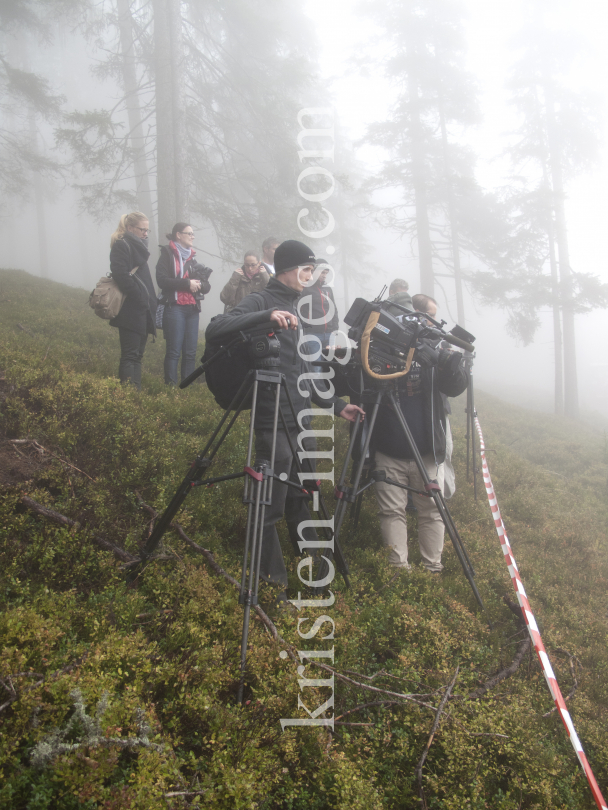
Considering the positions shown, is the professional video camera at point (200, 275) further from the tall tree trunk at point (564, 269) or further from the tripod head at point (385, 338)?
the tall tree trunk at point (564, 269)

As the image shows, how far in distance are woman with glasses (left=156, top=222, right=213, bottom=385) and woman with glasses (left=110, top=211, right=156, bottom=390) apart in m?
0.43

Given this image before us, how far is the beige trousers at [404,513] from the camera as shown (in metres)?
4.35

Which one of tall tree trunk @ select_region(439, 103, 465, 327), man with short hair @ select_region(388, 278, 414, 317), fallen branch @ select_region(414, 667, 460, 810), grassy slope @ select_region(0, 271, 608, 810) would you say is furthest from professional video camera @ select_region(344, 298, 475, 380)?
tall tree trunk @ select_region(439, 103, 465, 327)

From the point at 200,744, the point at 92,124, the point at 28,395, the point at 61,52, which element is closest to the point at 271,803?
the point at 200,744

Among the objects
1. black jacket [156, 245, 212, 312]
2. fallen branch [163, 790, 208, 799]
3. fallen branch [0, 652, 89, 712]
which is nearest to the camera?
fallen branch [163, 790, 208, 799]

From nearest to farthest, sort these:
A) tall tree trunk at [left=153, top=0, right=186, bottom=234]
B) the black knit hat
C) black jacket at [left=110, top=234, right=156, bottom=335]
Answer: the black knit hat < black jacket at [left=110, top=234, right=156, bottom=335] < tall tree trunk at [left=153, top=0, right=186, bottom=234]

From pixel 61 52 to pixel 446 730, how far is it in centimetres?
5331

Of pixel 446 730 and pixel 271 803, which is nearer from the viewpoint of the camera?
pixel 271 803

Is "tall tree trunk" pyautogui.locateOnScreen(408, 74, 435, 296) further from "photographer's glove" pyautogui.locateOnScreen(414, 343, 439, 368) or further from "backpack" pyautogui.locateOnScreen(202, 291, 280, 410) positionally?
"backpack" pyautogui.locateOnScreen(202, 291, 280, 410)

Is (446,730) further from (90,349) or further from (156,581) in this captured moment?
(90,349)

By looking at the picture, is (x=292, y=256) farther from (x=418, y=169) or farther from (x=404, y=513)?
(x=418, y=169)

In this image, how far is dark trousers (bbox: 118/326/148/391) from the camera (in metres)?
5.87

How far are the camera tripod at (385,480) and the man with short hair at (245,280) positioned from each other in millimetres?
3443

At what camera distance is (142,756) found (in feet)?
5.77
